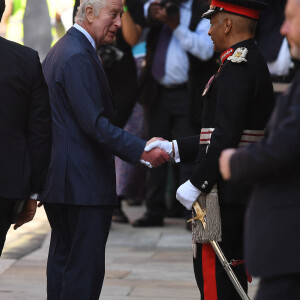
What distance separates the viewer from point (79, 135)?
172 inches

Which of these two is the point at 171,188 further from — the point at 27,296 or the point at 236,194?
the point at 236,194

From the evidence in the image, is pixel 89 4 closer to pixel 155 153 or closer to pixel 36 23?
pixel 155 153

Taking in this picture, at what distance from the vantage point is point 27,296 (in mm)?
5566

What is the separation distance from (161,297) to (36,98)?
6.40ft

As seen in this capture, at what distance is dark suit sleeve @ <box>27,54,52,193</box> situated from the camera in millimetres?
4062

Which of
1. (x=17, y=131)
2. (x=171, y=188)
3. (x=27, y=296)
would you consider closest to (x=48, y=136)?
(x=17, y=131)

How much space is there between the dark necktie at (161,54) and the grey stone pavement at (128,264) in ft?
4.44

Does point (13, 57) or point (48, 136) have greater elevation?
point (13, 57)

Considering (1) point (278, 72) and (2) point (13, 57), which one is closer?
(2) point (13, 57)

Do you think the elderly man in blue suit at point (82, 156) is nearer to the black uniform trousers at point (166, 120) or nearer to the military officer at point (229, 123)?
the military officer at point (229, 123)

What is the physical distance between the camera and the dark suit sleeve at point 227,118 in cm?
398

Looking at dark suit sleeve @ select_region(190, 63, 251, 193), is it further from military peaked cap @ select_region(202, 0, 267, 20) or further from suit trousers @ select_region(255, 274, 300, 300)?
suit trousers @ select_region(255, 274, 300, 300)

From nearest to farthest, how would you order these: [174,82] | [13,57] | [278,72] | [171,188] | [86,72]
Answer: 1. [13,57]
2. [86,72]
3. [278,72]
4. [174,82]
5. [171,188]

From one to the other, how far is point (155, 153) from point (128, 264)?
2339mm
